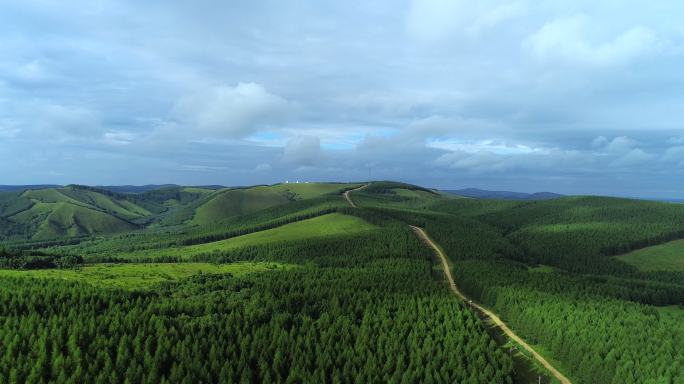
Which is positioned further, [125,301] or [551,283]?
[551,283]

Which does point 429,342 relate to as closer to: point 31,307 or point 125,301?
point 125,301

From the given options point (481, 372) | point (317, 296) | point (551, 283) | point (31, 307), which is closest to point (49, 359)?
point (31, 307)

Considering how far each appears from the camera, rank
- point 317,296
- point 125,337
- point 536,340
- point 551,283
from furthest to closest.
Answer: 1. point 551,283
2. point 317,296
3. point 536,340
4. point 125,337

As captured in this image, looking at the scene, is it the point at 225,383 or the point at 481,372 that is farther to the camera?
the point at 481,372

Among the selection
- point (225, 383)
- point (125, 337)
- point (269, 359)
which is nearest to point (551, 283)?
point (269, 359)

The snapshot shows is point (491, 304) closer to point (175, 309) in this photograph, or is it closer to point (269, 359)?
point (269, 359)

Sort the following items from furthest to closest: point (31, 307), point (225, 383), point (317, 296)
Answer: point (317, 296) < point (31, 307) < point (225, 383)

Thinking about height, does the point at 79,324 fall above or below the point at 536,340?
above

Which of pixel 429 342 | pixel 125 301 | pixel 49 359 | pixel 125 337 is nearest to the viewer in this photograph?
pixel 49 359

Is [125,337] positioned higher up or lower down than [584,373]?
higher up
